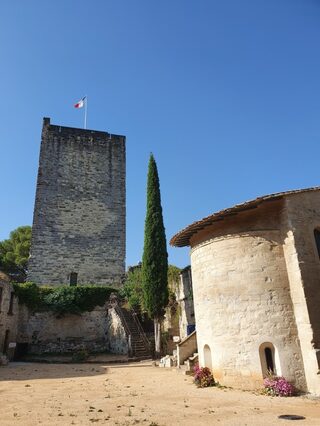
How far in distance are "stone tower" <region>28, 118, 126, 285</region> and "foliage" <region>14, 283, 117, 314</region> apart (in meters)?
2.42

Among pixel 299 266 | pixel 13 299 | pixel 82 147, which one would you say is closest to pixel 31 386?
pixel 299 266

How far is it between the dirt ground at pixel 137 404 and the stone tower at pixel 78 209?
13.7m

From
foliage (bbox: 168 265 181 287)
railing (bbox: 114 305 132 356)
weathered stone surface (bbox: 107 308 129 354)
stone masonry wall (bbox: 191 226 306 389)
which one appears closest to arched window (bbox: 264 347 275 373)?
stone masonry wall (bbox: 191 226 306 389)

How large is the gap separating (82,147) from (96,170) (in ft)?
7.56

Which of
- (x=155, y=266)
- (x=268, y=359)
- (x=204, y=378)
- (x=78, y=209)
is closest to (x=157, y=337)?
(x=155, y=266)

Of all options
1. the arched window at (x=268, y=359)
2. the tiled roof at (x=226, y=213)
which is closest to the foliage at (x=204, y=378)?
the arched window at (x=268, y=359)

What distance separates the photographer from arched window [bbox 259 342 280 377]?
965cm

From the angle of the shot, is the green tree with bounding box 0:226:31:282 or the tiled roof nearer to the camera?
the tiled roof

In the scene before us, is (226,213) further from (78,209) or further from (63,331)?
(78,209)

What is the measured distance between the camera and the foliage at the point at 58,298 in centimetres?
2228

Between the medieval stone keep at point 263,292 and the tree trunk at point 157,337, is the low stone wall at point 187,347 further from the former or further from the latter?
the tree trunk at point 157,337

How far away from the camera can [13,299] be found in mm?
20781

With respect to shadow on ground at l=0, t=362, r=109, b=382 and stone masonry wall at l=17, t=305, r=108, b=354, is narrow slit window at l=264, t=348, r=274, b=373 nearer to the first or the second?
shadow on ground at l=0, t=362, r=109, b=382

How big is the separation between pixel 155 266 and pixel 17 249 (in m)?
23.2
